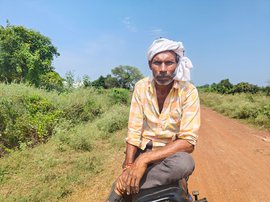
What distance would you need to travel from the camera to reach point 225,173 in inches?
182

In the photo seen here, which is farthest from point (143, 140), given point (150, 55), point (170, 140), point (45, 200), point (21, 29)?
point (21, 29)

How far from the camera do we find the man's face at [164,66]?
1.98 metres

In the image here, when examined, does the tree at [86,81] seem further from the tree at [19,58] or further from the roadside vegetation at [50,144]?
the tree at [19,58]

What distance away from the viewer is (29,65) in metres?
23.0

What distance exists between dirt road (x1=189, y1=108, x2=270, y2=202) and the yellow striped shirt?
7.09ft

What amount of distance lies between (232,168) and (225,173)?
1.15 feet

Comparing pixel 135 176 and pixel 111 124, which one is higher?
pixel 135 176

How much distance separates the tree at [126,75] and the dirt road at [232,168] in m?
48.3

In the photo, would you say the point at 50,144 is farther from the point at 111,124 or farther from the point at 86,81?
the point at 86,81

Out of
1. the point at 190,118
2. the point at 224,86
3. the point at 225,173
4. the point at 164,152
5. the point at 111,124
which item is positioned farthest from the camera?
the point at 224,86

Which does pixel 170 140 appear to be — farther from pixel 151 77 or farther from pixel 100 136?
pixel 100 136

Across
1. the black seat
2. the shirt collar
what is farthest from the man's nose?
the black seat

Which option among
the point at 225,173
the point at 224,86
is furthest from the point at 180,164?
the point at 224,86

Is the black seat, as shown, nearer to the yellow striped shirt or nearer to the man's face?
the yellow striped shirt
